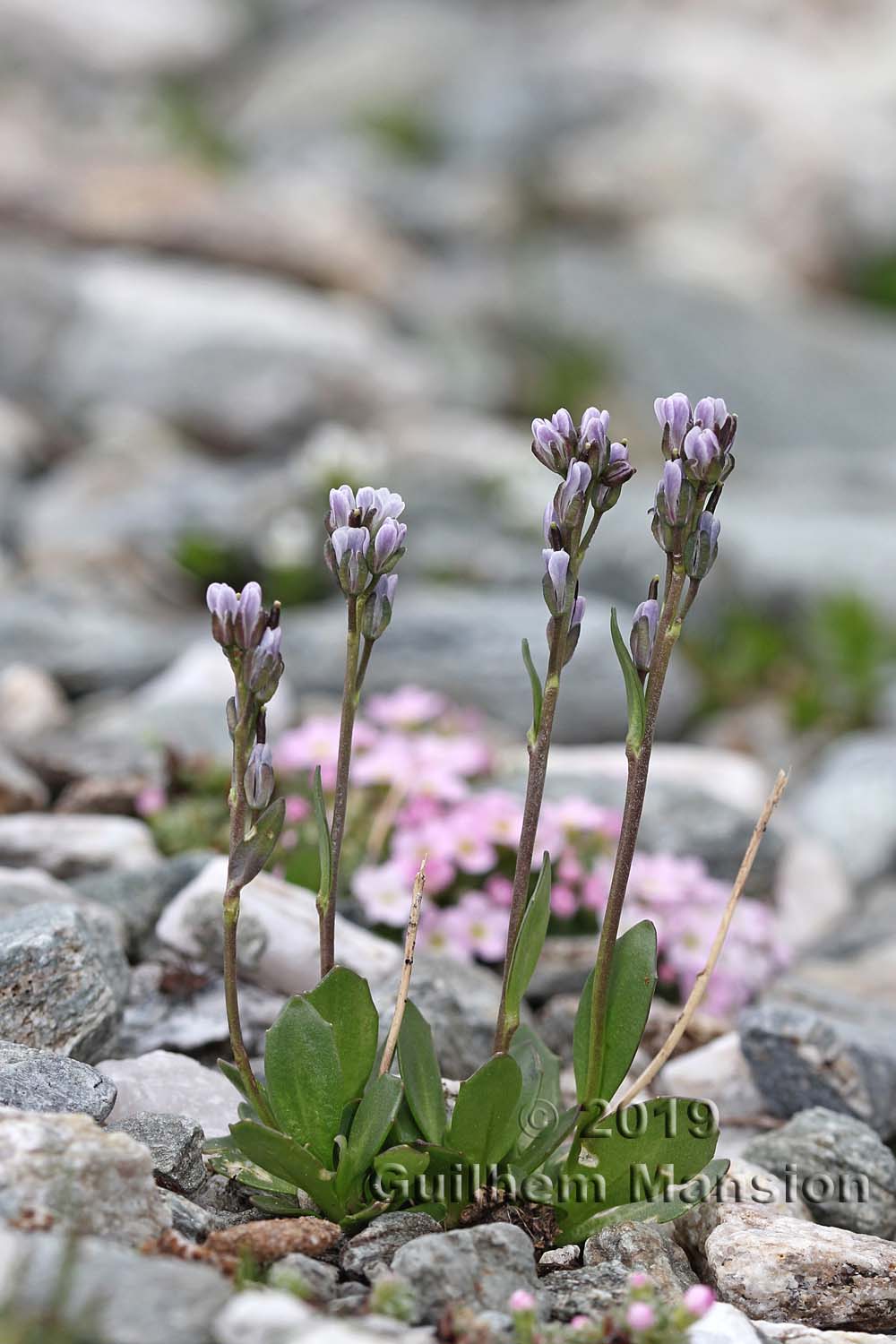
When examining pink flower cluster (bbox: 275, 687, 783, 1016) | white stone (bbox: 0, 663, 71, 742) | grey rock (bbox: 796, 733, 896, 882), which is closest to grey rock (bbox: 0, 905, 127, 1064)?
pink flower cluster (bbox: 275, 687, 783, 1016)

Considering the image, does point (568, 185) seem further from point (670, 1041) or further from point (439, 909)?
point (670, 1041)

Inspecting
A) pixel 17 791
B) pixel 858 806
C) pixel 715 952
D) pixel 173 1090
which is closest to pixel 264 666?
pixel 715 952

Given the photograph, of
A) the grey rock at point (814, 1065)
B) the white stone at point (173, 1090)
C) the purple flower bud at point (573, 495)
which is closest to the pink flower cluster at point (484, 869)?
the grey rock at point (814, 1065)

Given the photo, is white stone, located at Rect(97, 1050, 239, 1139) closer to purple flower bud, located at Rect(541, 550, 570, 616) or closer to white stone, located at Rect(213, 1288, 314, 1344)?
white stone, located at Rect(213, 1288, 314, 1344)

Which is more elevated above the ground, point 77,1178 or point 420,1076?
point 420,1076

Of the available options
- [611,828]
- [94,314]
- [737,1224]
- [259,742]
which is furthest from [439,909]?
[94,314]

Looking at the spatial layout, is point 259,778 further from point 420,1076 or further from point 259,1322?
point 259,1322

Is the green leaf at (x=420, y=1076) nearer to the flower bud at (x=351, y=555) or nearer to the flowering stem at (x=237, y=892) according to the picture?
the flowering stem at (x=237, y=892)
